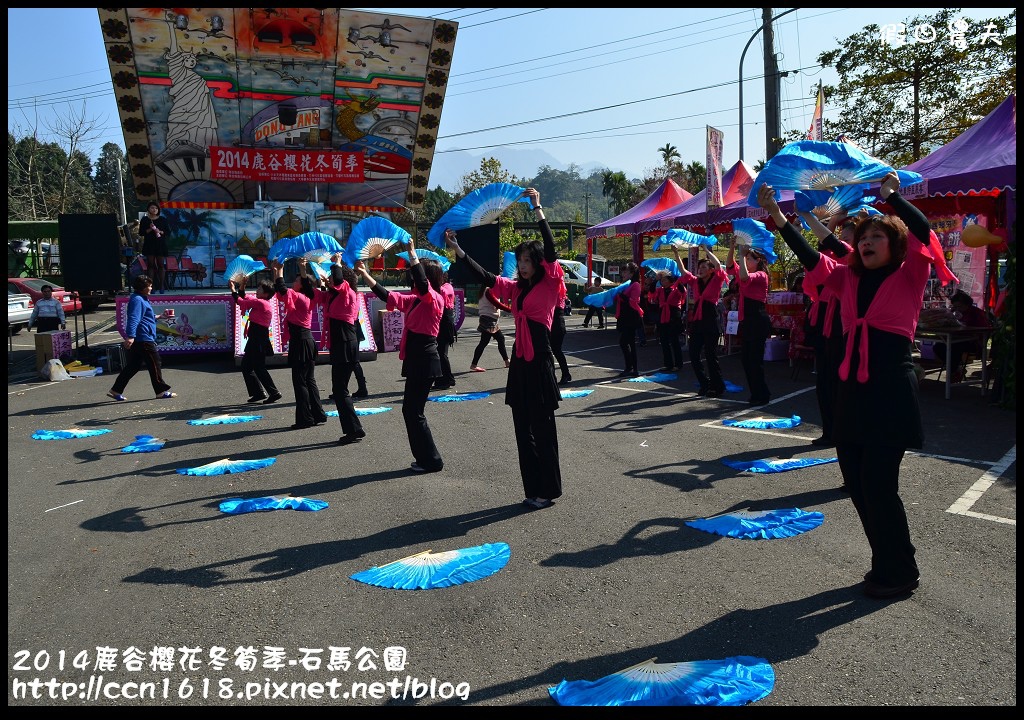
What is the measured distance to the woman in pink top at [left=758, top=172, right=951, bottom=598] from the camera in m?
3.85

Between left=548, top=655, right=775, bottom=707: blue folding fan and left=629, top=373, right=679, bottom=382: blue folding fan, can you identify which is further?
left=629, top=373, right=679, bottom=382: blue folding fan

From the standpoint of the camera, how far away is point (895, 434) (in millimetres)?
3830

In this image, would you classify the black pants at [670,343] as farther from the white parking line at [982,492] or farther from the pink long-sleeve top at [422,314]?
the pink long-sleeve top at [422,314]

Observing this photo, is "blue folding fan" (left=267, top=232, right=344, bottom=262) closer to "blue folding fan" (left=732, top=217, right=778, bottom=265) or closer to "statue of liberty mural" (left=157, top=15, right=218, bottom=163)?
"blue folding fan" (left=732, top=217, right=778, bottom=265)

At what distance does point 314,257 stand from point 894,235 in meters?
10.1

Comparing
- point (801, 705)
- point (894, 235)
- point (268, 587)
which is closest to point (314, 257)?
point (268, 587)

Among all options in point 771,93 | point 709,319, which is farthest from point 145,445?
point 771,93

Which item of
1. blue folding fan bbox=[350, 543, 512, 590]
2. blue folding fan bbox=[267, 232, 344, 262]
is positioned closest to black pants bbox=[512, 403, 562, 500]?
blue folding fan bbox=[350, 543, 512, 590]

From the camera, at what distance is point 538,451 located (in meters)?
5.73

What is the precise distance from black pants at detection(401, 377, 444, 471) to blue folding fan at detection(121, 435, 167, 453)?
317 centimetres

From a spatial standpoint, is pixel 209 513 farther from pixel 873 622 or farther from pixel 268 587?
pixel 873 622

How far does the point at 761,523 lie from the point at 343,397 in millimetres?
4567

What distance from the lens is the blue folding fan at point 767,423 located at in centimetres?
839

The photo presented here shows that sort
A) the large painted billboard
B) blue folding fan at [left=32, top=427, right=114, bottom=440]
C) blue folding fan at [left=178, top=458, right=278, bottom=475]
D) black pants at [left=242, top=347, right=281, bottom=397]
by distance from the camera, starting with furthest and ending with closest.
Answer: the large painted billboard < black pants at [left=242, top=347, right=281, bottom=397] < blue folding fan at [left=32, top=427, right=114, bottom=440] < blue folding fan at [left=178, top=458, right=278, bottom=475]
